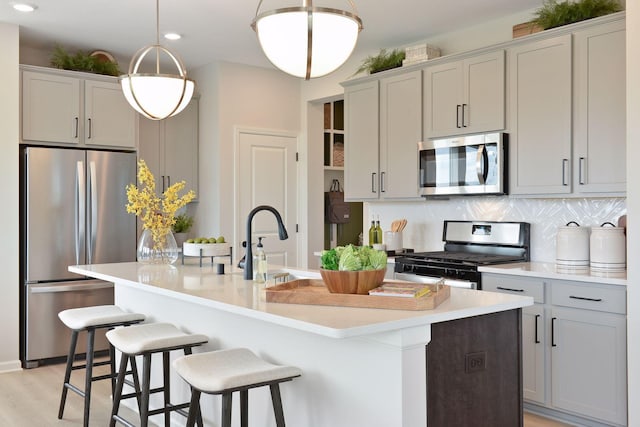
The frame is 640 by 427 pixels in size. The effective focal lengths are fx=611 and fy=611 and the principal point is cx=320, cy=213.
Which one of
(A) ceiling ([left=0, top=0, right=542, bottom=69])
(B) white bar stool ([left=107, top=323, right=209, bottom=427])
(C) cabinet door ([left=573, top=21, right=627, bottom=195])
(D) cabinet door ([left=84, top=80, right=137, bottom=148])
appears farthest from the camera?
(D) cabinet door ([left=84, top=80, right=137, bottom=148])

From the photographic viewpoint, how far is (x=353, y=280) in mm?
2248

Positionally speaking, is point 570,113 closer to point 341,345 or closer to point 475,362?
point 475,362

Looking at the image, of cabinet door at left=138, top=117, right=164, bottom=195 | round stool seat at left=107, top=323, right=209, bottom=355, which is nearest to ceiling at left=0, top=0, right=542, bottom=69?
cabinet door at left=138, top=117, right=164, bottom=195

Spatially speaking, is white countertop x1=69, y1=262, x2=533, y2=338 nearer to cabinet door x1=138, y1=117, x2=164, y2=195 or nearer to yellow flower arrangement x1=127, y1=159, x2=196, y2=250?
yellow flower arrangement x1=127, y1=159, x2=196, y2=250

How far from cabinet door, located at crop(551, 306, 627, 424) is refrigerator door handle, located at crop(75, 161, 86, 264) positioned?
3.65 metres

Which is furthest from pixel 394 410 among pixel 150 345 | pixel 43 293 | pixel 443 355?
pixel 43 293

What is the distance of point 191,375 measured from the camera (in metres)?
2.22

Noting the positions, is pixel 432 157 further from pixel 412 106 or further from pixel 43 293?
pixel 43 293

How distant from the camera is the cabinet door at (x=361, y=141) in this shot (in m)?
5.02

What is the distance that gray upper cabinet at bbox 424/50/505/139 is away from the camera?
13.5 ft

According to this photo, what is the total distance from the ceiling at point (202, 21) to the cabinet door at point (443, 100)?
407 millimetres

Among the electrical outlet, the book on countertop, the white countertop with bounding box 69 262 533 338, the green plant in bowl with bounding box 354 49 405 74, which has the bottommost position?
the electrical outlet

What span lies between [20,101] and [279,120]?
2.38m

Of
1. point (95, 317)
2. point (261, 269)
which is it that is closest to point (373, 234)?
point (261, 269)
